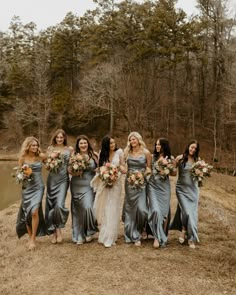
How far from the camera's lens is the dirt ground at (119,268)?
612 cm

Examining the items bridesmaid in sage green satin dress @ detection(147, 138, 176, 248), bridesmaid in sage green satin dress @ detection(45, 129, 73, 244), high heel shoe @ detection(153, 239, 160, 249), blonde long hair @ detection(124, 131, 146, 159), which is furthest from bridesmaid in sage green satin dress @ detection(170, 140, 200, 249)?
bridesmaid in sage green satin dress @ detection(45, 129, 73, 244)

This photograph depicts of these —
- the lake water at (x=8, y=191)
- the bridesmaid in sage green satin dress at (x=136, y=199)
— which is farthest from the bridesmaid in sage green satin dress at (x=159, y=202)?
the lake water at (x=8, y=191)

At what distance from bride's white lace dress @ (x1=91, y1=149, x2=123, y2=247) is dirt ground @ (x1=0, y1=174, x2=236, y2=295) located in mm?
256

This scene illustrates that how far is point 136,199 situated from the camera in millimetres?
7918

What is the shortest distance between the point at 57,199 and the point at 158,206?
2.13 metres

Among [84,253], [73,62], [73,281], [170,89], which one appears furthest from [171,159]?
[73,62]

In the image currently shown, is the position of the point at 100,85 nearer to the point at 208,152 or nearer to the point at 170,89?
the point at 170,89

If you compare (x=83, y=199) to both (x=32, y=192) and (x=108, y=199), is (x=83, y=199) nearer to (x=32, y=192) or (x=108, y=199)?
(x=108, y=199)

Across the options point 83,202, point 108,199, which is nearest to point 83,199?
point 83,202

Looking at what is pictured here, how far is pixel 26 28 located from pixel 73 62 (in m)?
10.9

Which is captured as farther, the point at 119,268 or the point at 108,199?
the point at 108,199

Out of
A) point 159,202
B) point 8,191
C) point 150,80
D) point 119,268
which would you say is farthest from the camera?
point 150,80

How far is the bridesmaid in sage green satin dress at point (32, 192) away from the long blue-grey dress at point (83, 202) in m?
0.73

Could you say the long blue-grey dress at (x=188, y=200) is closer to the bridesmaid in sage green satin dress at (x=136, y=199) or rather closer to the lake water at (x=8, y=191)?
the bridesmaid in sage green satin dress at (x=136, y=199)
